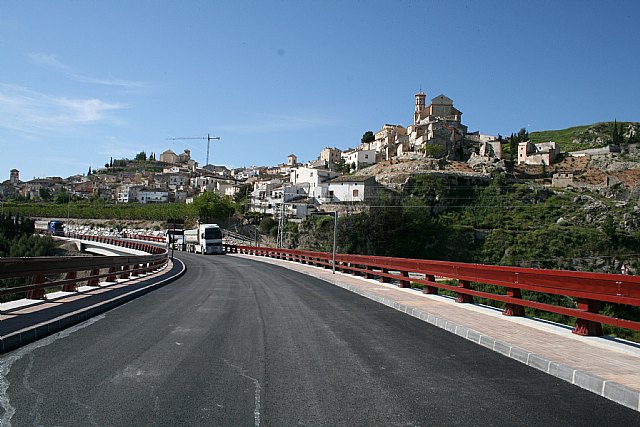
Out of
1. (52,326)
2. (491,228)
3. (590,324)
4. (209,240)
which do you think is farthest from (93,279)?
(491,228)

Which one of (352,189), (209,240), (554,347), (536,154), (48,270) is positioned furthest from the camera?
(536,154)

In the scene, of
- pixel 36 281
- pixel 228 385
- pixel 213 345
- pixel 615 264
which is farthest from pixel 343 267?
pixel 615 264

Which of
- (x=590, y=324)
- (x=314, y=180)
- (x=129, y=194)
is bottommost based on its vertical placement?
(x=590, y=324)

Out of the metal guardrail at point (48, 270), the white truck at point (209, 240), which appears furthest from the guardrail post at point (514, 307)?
the white truck at point (209, 240)

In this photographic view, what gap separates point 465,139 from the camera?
6078 inches

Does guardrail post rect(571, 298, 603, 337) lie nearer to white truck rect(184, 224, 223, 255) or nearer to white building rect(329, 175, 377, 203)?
white truck rect(184, 224, 223, 255)

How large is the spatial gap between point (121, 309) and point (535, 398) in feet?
31.4

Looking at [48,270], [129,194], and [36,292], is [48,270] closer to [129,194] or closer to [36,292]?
[36,292]

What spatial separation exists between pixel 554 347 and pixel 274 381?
466 centimetres

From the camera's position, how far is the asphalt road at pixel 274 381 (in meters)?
5.01

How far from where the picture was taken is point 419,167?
11688 centimetres

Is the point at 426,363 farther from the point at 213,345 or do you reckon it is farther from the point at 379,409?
the point at 213,345

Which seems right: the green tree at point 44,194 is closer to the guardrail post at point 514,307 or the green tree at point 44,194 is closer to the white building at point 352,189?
the white building at point 352,189

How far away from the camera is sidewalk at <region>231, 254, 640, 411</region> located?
20.5ft
